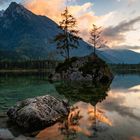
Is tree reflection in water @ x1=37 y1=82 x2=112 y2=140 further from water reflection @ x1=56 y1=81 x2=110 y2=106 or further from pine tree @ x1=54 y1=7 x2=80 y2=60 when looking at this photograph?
pine tree @ x1=54 y1=7 x2=80 y2=60

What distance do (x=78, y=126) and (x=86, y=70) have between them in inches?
1846

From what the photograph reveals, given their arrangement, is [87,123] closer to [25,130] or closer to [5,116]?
[25,130]

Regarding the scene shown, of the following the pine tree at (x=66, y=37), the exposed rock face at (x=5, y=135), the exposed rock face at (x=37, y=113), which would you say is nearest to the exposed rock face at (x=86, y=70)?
the pine tree at (x=66, y=37)

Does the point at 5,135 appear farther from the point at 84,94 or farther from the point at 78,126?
the point at 84,94

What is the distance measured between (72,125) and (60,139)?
10.9 feet

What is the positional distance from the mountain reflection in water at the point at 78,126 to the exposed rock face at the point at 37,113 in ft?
2.37

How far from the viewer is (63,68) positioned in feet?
225

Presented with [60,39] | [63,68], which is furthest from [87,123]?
[60,39]

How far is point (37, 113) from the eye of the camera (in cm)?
1809

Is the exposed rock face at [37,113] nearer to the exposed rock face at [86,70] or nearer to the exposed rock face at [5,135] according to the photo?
the exposed rock face at [5,135]

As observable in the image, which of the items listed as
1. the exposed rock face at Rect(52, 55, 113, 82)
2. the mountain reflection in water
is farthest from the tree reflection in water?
the exposed rock face at Rect(52, 55, 113, 82)

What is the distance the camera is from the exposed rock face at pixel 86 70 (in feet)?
209

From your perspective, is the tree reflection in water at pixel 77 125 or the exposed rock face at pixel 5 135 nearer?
the exposed rock face at pixel 5 135

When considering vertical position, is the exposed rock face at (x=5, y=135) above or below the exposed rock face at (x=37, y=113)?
below
